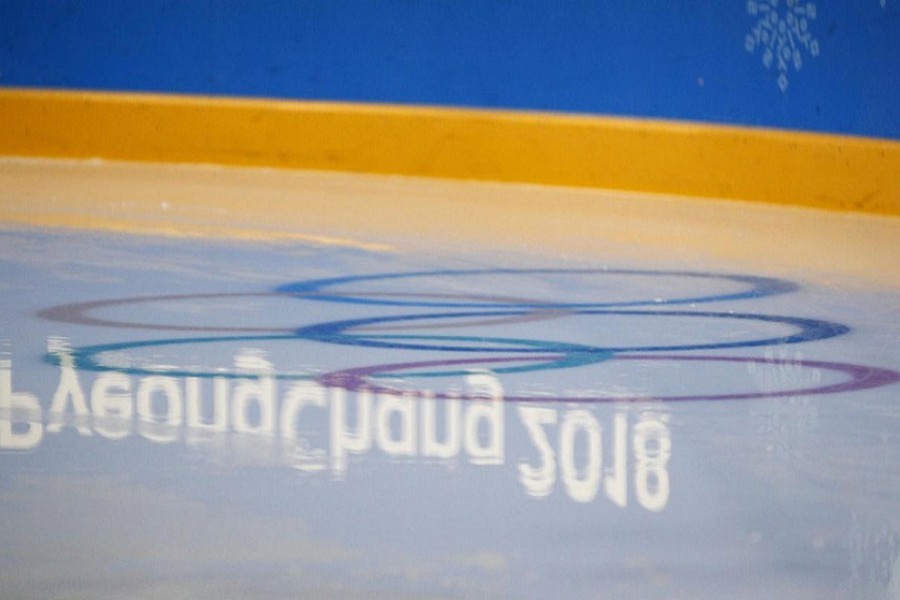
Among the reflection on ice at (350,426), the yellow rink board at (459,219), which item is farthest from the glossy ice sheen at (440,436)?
the yellow rink board at (459,219)

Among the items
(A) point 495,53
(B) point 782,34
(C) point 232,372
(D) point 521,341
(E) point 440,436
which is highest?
(A) point 495,53

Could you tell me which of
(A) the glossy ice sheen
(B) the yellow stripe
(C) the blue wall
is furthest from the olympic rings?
(C) the blue wall

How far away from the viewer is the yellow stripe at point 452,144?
741 cm

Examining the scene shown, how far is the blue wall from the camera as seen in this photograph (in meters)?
7.49

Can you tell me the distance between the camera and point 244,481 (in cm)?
224

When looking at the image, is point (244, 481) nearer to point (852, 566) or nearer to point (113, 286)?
point (852, 566)

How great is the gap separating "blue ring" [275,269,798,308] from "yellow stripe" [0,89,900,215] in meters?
2.22

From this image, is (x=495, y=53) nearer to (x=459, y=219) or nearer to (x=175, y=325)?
(x=459, y=219)

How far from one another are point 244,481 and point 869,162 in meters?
5.13

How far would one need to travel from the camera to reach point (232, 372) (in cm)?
309

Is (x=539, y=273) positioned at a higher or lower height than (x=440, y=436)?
higher

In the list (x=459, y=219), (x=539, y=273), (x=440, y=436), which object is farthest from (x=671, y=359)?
(x=459, y=219)

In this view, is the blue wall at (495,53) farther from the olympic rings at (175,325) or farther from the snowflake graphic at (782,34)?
the olympic rings at (175,325)

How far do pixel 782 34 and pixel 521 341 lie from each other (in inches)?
175
